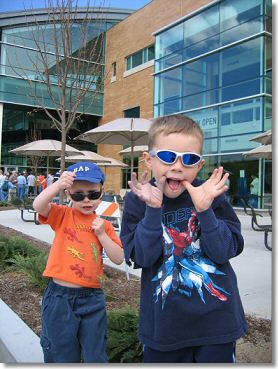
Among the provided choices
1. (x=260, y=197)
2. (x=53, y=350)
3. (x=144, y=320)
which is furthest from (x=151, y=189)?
(x=260, y=197)

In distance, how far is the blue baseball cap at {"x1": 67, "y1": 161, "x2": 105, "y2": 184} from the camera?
228 centimetres

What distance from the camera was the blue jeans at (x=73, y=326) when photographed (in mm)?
2150

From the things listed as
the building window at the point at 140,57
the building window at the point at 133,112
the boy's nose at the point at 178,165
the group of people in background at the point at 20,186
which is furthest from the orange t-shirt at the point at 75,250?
the building window at the point at 133,112

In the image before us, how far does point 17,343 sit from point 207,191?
2.11 m

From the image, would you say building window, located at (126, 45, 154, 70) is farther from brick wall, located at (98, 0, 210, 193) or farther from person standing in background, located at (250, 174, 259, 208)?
person standing in background, located at (250, 174, 259, 208)

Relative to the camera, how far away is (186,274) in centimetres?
159

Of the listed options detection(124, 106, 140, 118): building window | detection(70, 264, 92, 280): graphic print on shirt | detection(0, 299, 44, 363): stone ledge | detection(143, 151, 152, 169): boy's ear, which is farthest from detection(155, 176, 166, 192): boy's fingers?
detection(124, 106, 140, 118): building window

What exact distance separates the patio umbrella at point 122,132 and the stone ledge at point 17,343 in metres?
4.73

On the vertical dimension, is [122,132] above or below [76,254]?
above

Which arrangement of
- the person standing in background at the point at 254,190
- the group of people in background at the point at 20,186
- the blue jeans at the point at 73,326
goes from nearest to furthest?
the blue jeans at the point at 73,326
the person standing in background at the point at 254,190
the group of people in background at the point at 20,186

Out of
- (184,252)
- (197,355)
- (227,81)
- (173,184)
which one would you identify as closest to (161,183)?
(173,184)

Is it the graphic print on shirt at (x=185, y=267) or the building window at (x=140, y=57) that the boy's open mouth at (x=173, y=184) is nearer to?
the graphic print on shirt at (x=185, y=267)

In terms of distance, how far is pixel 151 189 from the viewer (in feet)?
4.92

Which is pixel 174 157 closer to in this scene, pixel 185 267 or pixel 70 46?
pixel 185 267
